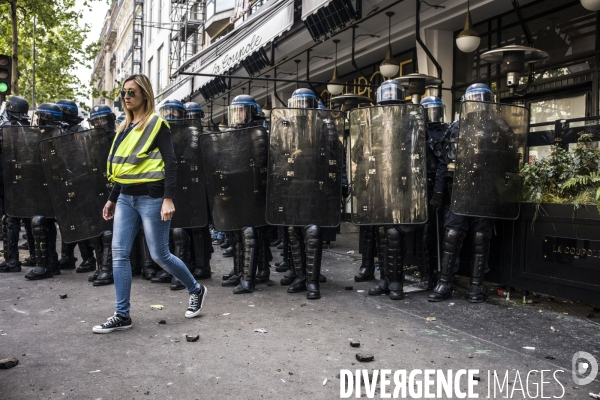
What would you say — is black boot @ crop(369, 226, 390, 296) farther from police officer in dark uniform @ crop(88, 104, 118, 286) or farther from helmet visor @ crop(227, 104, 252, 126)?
police officer in dark uniform @ crop(88, 104, 118, 286)

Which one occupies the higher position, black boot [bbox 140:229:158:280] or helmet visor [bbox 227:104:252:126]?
helmet visor [bbox 227:104:252:126]

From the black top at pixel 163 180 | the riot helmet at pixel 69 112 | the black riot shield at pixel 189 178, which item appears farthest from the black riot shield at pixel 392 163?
the riot helmet at pixel 69 112

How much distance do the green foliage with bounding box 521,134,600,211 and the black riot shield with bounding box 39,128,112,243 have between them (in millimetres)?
4387

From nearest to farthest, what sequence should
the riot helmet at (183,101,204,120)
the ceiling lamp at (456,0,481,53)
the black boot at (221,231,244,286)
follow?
the black boot at (221,231,244,286) → the riot helmet at (183,101,204,120) → the ceiling lamp at (456,0,481,53)

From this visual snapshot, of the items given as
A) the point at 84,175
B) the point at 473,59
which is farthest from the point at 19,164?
the point at 473,59

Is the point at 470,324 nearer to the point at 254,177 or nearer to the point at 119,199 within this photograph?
the point at 254,177

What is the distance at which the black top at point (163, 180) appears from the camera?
13.6 ft

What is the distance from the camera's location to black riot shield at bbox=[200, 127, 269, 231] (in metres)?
5.52

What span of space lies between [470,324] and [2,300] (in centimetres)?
A: 428

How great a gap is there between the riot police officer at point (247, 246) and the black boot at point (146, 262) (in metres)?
0.85

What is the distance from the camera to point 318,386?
3.05m

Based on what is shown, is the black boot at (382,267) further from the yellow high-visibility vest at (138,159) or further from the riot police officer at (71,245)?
the riot police officer at (71,245)

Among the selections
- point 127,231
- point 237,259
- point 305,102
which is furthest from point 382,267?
point 127,231

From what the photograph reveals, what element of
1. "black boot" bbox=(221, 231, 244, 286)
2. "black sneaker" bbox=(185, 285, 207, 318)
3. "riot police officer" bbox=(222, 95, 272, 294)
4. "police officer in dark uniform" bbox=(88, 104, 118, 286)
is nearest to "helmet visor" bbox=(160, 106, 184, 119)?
"police officer in dark uniform" bbox=(88, 104, 118, 286)
